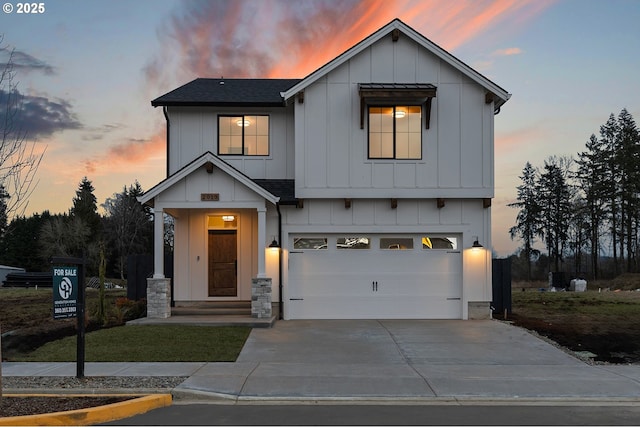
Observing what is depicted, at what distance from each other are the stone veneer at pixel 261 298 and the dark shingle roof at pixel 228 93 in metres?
5.57

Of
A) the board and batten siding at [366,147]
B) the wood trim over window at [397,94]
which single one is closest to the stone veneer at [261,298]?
the board and batten siding at [366,147]

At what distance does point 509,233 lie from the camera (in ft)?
193

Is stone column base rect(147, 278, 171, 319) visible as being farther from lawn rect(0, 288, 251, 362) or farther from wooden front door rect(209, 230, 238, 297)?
wooden front door rect(209, 230, 238, 297)

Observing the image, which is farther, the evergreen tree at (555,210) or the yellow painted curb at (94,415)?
the evergreen tree at (555,210)

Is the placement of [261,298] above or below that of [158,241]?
below

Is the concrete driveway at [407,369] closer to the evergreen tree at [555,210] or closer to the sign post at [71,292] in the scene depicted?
the sign post at [71,292]

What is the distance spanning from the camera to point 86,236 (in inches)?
2154

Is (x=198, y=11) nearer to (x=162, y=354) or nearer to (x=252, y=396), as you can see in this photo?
(x=162, y=354)

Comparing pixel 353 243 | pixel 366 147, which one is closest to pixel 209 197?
pixel 353 243

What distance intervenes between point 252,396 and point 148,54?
1456 centimetres

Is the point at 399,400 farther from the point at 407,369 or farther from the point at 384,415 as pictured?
the point at 407,369

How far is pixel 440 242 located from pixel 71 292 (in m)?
11.0

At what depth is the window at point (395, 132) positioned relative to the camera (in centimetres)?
1670

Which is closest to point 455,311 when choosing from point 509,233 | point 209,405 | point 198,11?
point 209,405
